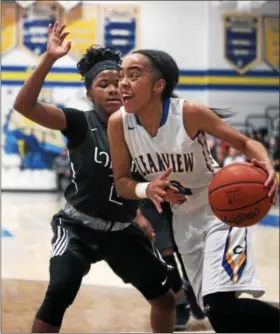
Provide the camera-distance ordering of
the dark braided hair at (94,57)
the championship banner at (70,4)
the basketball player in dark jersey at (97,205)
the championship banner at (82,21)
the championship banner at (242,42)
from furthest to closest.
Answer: the championship banner at (242,42) → the championship banner at (82,21) → the championship banner at (70,4) → the dark braided hair at (94,57) → the basketball player in dark jersey at (97,205)

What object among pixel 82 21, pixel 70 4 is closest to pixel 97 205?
pixel 70 4

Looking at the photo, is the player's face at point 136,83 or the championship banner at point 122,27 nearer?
the player's face at point 136,83

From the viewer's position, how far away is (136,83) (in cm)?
275

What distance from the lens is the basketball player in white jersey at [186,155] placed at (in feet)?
9.04

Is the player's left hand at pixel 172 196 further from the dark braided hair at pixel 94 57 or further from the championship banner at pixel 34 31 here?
the championship banner at pixel 34 31

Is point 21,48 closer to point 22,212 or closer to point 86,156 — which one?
point 22,212

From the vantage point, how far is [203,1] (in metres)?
11.9

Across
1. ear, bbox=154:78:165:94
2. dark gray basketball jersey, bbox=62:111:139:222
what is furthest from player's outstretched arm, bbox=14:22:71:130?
ear, bbox=154:78:165:94

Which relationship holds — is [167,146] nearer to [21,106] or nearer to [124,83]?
[124,83]

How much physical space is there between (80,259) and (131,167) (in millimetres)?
521

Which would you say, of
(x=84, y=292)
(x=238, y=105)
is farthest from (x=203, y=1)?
(x=84, y=292)

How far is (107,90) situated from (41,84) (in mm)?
396

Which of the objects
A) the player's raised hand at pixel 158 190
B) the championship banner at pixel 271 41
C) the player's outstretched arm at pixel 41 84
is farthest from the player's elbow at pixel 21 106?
the championship banner at pixel 271 41

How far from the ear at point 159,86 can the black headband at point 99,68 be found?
0.34 m
